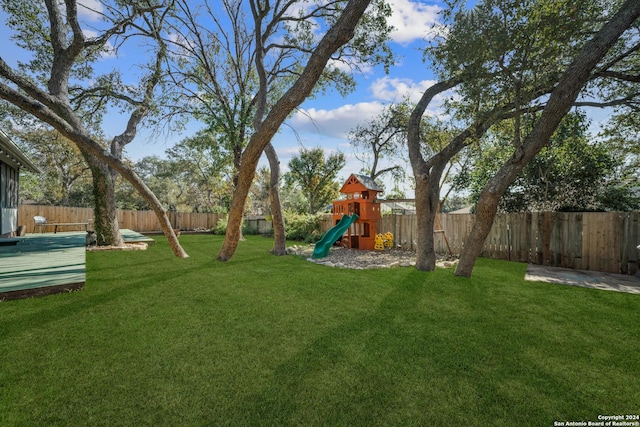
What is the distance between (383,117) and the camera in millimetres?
16250

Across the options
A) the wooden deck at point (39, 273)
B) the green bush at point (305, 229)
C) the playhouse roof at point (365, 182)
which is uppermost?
the playhouse roof at point (365, 182)

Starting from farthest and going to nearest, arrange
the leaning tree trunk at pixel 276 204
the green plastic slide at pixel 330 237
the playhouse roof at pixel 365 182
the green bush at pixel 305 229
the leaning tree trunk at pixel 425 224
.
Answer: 1. the green bush at pixel 305 229
2. the playhouse roof at pixel 365 182
3. the leaning tree trunk at pixel 276 204
4. the green plastic slide at pixel 330 237
5. the leaning tree trunk at pixel 425 224

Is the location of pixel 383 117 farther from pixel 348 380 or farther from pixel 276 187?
pixel 348 380

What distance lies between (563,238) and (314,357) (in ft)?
25.6

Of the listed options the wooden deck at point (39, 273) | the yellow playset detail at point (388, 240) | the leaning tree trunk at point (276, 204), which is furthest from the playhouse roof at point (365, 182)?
the wooden deck at point (39, 273)

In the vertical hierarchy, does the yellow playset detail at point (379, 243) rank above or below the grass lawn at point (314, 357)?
above

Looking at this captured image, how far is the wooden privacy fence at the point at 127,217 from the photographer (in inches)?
562

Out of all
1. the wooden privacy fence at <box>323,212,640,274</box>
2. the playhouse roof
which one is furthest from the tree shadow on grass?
the playhouse roof

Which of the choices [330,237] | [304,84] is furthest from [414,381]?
[330,237]

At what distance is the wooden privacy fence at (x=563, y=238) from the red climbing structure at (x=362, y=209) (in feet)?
Answer: 7.78

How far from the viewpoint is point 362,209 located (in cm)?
1007

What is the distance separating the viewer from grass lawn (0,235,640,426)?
1.64 metres

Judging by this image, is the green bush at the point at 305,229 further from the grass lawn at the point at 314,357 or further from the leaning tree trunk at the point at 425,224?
the grass lawn at the point at 314,357

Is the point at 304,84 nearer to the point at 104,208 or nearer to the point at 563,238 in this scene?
the point at 563,238
